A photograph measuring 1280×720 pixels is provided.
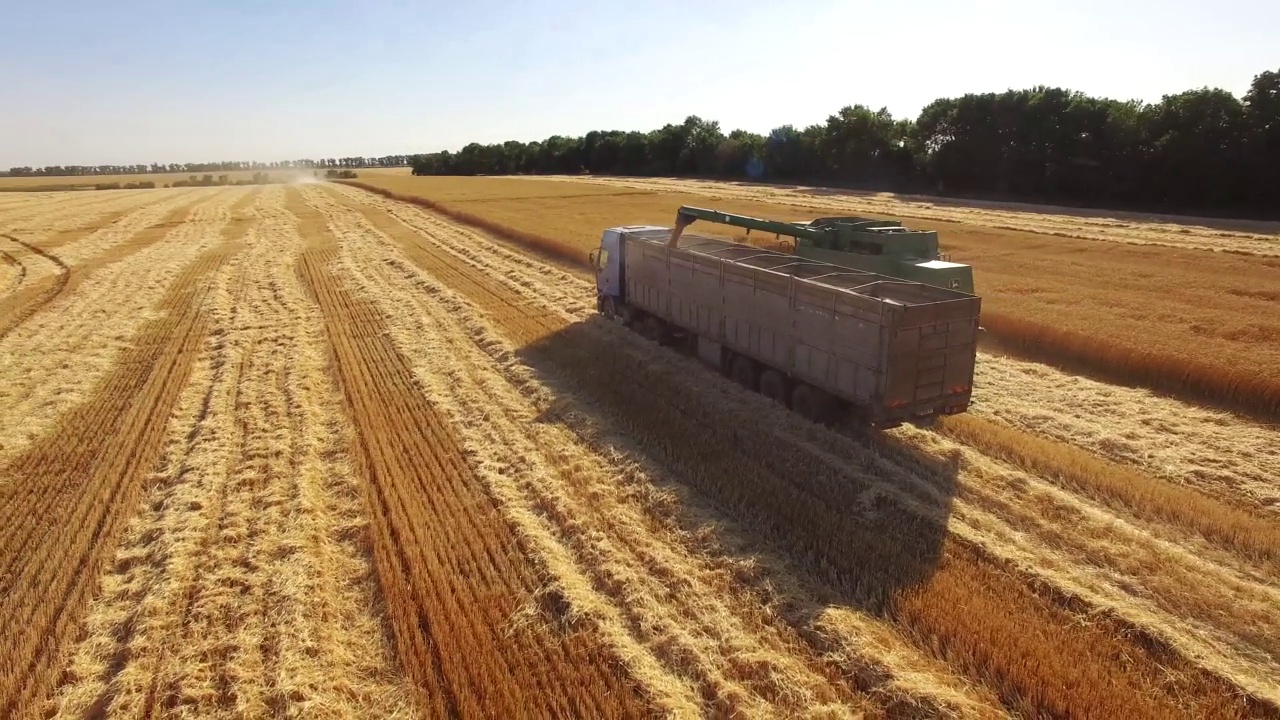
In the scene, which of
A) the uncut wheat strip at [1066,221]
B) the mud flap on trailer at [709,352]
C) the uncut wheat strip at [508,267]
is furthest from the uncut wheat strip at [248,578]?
the uncut wheat strip at [1066,221]

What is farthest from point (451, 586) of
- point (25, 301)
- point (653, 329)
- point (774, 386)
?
point (25, 301)

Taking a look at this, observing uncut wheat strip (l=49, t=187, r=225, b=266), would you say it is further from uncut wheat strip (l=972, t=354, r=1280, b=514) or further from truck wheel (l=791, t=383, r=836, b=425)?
uncut wheat strip (l=972, t=354, r=1280, b=514)

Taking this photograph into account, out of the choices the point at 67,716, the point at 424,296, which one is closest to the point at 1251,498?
the point at 67,716

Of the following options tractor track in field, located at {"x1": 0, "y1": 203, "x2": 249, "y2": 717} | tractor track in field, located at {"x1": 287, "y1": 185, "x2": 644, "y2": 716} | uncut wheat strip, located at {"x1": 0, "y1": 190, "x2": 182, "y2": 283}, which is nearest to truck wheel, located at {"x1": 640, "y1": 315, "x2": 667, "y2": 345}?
tractor track in field, located at {"x1": 287, "y1": 185, "x2": 644, "y2": 716}

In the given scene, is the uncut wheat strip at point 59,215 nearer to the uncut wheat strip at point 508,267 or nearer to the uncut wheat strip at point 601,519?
the uncut wheat strip at point 508,267

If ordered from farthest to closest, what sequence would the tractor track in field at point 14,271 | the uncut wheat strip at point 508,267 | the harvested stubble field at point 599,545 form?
the tractor track in field at point 14,271 → the uncut wheat strip at point 508,267 → the harvested stubble field at point 599,545

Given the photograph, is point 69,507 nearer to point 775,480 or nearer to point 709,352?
point 775,480
